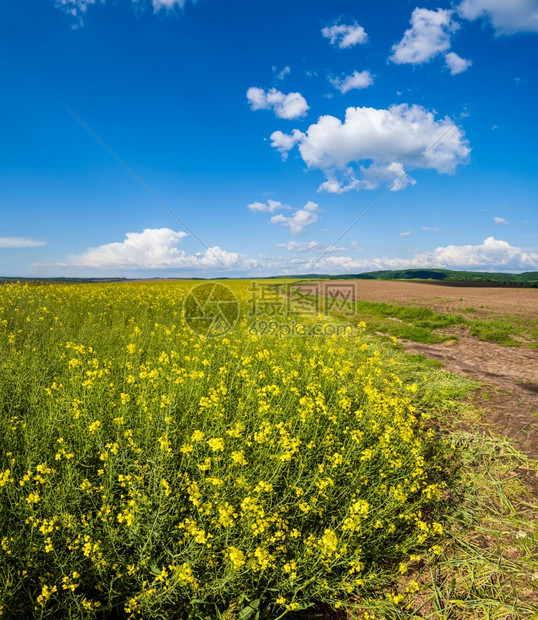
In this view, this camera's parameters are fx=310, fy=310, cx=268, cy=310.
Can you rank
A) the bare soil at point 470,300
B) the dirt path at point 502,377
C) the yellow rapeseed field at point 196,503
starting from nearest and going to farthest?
the yellow rapeseed field at point 196,503 → the dirt path at point 502,377 → the bare soil at point 470,300

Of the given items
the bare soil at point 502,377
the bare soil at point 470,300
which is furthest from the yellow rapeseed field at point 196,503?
the bare soil at point 470,300

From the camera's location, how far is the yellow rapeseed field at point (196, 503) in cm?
234

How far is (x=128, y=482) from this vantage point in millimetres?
2869

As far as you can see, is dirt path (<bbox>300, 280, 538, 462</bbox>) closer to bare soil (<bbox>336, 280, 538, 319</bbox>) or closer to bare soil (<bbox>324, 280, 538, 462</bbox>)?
bare soil (<bbox>324, 280, 538, 462</bbox>)

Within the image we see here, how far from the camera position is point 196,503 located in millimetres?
2434

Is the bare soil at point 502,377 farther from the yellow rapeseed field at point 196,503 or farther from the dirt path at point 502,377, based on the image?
the yellow rapeseed field at point 196,503

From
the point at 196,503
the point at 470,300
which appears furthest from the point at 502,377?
the point at 470,300

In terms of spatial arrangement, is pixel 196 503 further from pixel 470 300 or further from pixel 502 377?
pixel 470 300

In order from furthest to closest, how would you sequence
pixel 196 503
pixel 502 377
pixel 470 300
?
pixel 470 300 < pixel 502 377 < pixel 196 503

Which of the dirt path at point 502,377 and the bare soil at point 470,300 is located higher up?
the bare soil at point 470,300

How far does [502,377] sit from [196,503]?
7943mm

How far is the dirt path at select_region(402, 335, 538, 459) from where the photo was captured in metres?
5.20

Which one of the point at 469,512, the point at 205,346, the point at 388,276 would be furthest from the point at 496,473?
the point at 388,276

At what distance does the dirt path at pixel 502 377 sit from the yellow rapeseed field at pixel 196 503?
1673 millimetres
